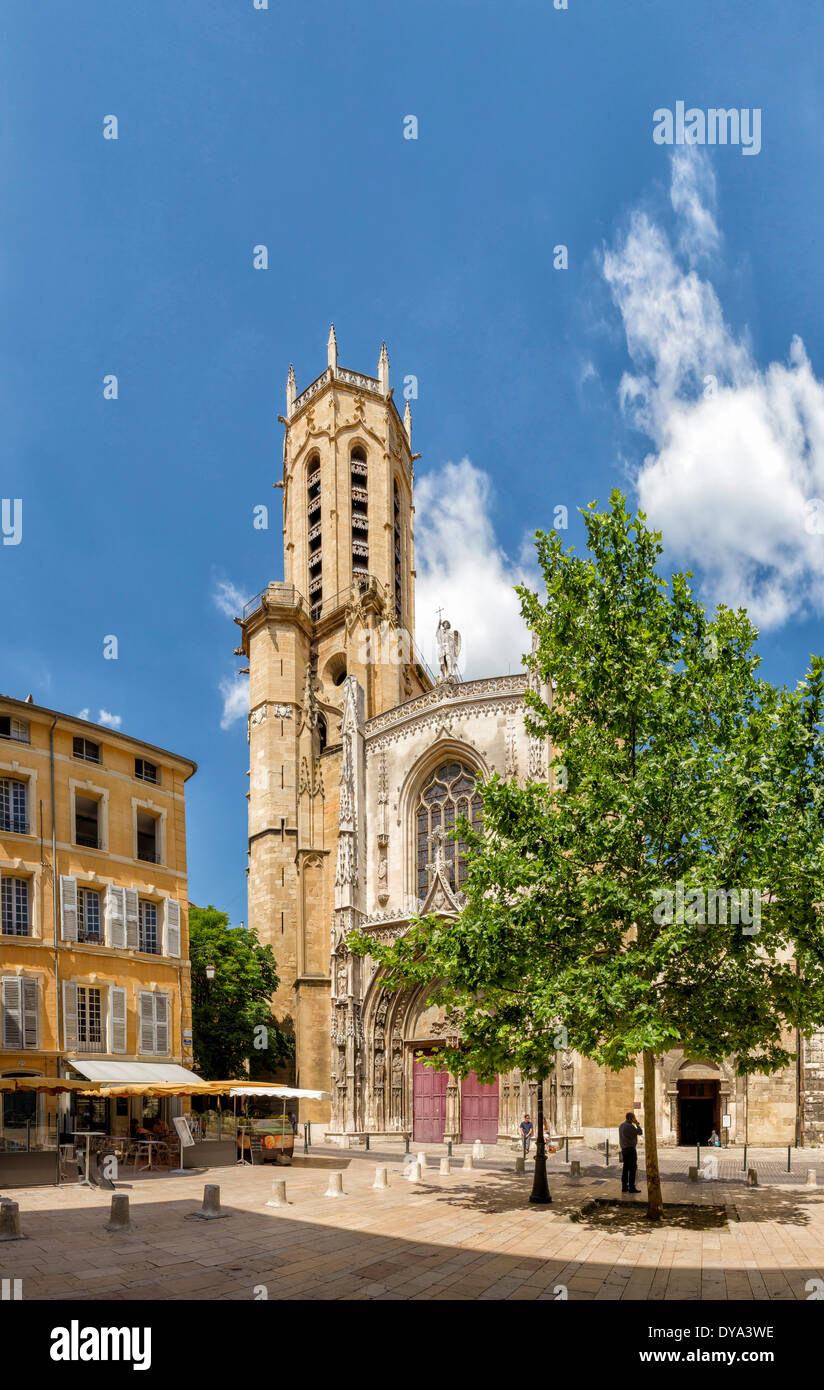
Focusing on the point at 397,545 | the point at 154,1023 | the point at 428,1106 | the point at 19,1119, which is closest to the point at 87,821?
the point at 154,1023

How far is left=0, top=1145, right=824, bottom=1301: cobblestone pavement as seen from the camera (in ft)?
34.6

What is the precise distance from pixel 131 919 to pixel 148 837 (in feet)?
9.70

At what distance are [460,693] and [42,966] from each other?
18618 millimetres

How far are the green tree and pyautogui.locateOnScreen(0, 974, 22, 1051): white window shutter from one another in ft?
48.4

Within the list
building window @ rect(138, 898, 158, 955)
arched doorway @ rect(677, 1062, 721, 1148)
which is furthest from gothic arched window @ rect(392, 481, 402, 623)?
arched doorway @ rect(677, 1062, 721, 1148)

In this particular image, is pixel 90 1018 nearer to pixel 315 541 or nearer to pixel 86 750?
pixel 86 750

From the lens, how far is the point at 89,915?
1037 inches

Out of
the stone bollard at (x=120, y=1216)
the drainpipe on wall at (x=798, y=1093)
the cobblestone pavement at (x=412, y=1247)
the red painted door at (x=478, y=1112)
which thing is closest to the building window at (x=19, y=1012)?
the cobblestone pavement at (x=412, y=1247)

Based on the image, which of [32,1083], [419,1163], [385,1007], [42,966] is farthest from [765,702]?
[385,1007]

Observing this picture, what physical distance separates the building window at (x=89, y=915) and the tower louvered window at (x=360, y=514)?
99.1 feet

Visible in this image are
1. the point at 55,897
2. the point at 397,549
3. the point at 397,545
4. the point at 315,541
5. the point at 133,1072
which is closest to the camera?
the point at 133,1072

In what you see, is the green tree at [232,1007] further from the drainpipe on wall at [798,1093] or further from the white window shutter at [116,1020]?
the drainpipe on wall at [798,1093]

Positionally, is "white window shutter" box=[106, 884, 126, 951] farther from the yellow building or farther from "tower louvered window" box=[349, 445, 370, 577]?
"tower louvered window" box=[349, 445, 370, 577]
